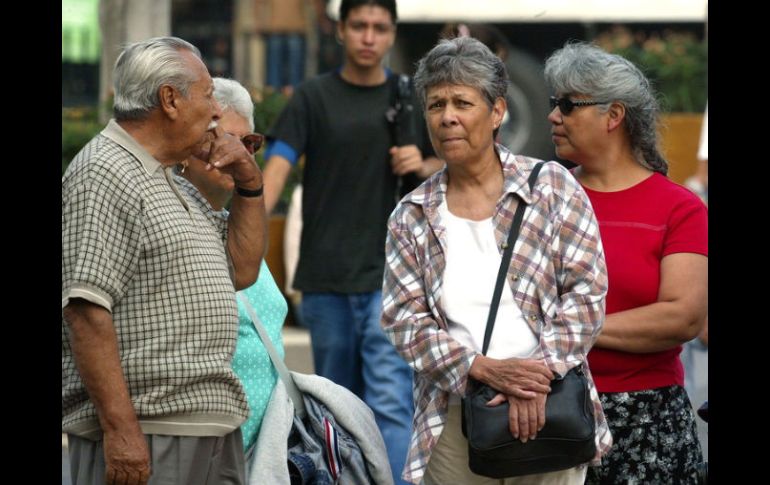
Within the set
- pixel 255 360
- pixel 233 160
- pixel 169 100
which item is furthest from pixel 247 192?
pixel 255 360

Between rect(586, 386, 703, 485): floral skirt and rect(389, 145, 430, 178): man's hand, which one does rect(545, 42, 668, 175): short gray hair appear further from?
rect(389, 145, 430, 178): man's hand

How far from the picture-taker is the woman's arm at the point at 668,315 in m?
4.66

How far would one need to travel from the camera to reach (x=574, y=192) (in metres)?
4.37

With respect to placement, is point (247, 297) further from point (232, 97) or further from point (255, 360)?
point (232, 97)

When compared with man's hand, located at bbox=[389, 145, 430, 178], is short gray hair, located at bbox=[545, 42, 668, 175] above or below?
above

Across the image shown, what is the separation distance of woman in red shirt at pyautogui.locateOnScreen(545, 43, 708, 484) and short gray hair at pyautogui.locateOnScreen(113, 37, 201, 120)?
146cm

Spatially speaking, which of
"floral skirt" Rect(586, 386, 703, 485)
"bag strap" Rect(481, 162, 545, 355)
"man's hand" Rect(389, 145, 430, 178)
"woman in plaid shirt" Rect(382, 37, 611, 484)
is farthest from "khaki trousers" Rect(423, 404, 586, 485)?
"man's hand" Rect(389, 145, 430, 178)

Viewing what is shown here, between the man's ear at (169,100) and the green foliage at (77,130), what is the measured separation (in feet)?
18.6

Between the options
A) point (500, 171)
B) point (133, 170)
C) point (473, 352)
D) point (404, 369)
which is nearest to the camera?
point (133, 170)

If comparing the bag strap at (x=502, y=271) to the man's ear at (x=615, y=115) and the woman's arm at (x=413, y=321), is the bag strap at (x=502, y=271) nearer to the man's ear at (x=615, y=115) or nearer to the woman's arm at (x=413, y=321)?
the woman's arm at (x=413, y=321)

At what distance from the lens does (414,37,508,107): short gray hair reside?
4426 mm

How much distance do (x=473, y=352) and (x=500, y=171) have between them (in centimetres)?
62
